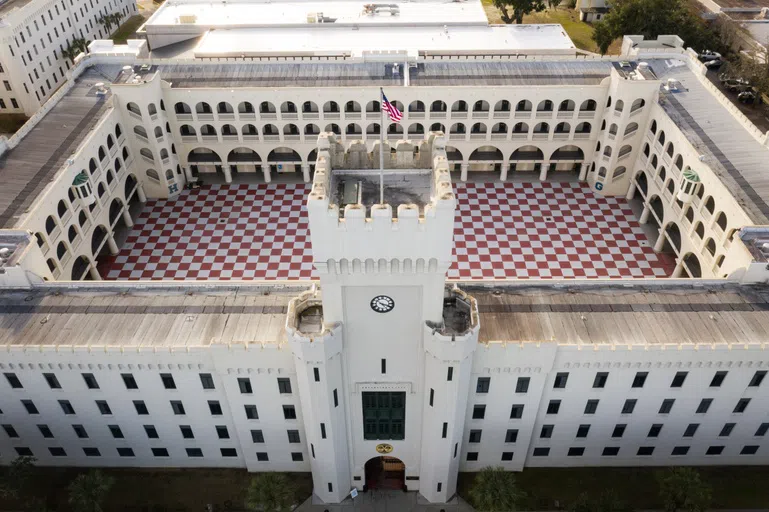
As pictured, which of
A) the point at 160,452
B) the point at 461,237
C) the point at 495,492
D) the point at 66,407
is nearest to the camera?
the point at 495,492

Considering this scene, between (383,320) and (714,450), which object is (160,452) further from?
(714,450)

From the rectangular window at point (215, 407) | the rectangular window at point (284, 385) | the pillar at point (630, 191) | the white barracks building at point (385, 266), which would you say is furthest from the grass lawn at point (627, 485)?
the pillar at point (630, 191)

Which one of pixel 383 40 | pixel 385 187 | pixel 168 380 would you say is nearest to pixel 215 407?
pixel 168 380

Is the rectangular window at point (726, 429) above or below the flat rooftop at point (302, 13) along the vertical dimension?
below

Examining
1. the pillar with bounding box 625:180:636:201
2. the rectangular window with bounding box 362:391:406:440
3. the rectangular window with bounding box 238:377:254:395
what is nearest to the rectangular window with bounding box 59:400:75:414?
the rectangular window with bounding box 238:377:254:395

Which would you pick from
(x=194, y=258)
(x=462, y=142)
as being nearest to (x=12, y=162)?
(x=194, y=258)

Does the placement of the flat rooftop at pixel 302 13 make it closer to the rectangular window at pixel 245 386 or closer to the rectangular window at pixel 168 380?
the rectangular window at pixel 168 380

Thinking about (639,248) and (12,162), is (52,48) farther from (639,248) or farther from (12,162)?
(639,248)
